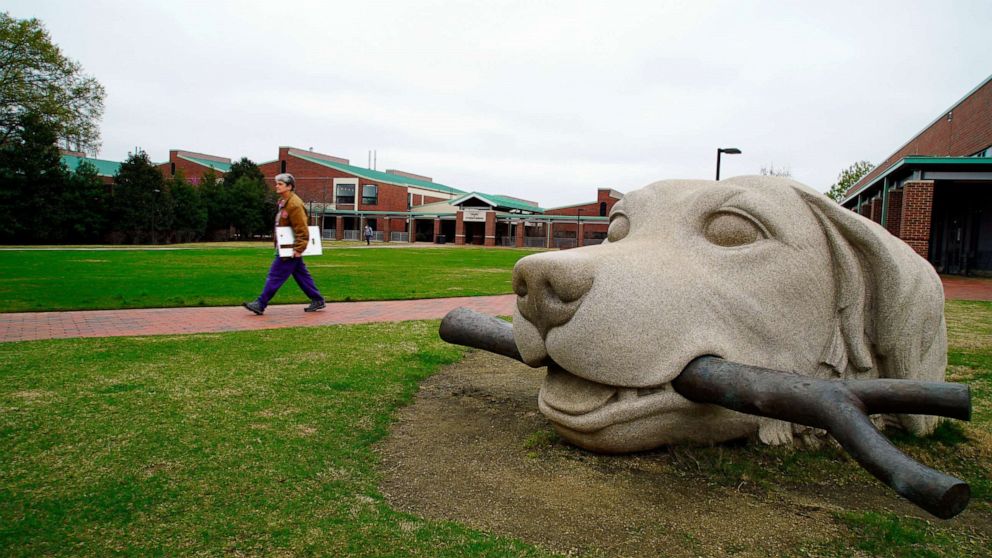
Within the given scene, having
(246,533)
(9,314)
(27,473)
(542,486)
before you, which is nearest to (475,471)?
(542,486)

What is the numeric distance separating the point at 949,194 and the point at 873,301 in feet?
81.7

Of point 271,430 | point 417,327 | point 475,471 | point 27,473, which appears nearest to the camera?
point 27,473

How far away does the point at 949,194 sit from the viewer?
23469 mm

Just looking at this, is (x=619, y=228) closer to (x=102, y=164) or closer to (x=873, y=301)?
(x=873, y=301)

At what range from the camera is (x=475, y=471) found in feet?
10.5

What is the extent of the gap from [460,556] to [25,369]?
4292 mm

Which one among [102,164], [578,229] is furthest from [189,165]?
[578,229]

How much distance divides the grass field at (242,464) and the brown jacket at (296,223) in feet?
8.77

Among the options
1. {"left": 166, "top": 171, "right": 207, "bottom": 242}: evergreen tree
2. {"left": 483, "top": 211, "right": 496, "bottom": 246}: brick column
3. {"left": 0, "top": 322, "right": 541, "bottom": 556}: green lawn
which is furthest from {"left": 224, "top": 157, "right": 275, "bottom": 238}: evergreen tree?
{"left": 0, "top": 322, "right": 541, "bottom": 556}: green lawn

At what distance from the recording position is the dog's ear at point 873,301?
3.30 metres

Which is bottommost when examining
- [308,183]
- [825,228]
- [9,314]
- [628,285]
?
[9,314]

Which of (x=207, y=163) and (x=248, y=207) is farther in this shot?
(x=207, y=163)

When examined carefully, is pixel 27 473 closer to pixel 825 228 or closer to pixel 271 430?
pixel 271 430

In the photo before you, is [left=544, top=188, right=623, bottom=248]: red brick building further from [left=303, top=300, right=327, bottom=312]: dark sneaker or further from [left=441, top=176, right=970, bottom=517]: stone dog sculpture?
[left=441, top=176, right=970, bottom=517]: stone dog sculpture
